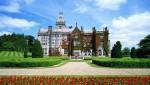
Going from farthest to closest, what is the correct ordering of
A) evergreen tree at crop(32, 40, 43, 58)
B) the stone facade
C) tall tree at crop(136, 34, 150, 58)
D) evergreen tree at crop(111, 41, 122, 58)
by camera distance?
1. the stone facade
2. tall tree at crop(136, 34, 150, 58)
3. evergreen tree at crop(111, 41, 122, 58)
4. evergreen tree at crop(32, 40, 43, 58)

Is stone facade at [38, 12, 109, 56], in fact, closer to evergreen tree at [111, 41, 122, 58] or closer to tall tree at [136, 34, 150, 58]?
tall tree at [136, 34, 150, 58]

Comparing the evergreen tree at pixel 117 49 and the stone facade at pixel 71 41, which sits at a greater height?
the stone facade at pixel 71 41

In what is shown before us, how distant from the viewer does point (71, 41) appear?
3305 inches

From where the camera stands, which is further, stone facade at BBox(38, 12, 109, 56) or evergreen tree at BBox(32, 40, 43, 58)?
stone facade at BBox(38, 12, 109, 56)

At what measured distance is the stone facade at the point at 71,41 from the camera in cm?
8256

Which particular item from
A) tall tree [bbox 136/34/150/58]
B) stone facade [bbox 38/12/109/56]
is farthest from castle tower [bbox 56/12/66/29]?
tall tree [bbox 136/34/150/58]

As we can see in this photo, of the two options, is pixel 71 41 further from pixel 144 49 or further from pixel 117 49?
pixel 117 49

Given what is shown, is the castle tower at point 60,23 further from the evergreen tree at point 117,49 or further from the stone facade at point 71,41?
the evergreen tree at point 117,49

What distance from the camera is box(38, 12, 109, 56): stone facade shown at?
82562 millimetres

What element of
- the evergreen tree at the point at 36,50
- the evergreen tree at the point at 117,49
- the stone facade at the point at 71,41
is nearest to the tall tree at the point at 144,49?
the evergreen tree at the point at 117,49

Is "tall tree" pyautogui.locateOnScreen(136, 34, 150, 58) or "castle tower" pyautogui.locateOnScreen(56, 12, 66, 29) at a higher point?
"castle tower" pyautogui.locateOnScreen(56, 12, 66, 29)

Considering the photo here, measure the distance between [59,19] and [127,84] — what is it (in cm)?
8658

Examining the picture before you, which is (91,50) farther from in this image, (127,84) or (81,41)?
(127,84)

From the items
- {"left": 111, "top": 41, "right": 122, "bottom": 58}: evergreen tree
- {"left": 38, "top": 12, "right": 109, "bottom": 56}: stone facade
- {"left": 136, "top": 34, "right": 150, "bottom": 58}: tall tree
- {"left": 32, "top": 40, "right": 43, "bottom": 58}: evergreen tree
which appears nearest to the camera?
{"left": 32, "top": 40, "right": 43, "bottom": 58}: evergreen tree
